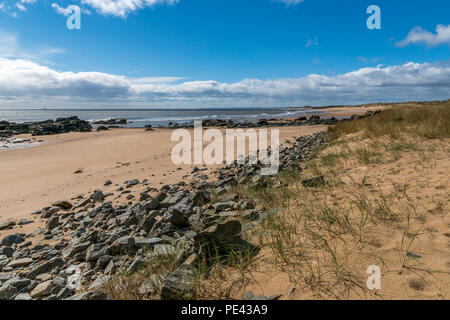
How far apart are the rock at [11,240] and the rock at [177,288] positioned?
4.44 m

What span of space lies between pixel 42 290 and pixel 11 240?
2.62 m

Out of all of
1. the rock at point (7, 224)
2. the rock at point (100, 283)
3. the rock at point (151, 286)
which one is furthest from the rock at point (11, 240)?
the rock at point (151, 286)

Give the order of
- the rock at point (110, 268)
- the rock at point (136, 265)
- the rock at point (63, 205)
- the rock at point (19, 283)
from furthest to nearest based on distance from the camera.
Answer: the rock at point (63, 205) < the rock at point (19, 283) < the rock at point (110, 268) < the rock at point (136, 265)

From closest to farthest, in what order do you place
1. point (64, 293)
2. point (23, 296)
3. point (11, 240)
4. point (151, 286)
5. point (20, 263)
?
point (151, 286) → point (64, 293) → point (23, 296) → point (20, 263) → point (11, 240)

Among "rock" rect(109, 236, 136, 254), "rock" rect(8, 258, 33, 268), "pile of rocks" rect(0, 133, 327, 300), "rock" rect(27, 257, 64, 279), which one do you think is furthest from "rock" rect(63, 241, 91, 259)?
"rock" rect(109, 236, 136, 254)

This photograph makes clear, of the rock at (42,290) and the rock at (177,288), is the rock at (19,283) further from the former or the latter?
the rock at (177,288)

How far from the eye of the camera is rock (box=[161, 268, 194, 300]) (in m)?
2.28

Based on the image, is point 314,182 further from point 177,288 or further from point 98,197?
point 98,197

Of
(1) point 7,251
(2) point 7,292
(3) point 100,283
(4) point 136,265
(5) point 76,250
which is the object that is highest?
(4) point 136,265

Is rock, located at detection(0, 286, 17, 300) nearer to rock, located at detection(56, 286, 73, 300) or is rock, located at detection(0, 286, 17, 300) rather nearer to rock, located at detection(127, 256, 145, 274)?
rock, located at detection(56, 286, 73, 300)

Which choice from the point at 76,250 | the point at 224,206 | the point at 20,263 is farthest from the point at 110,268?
the point at 224,206

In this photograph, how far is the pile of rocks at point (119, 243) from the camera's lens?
9.62 feet

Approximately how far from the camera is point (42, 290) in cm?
319

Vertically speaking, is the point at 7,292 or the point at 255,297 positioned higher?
the point at 255,297
